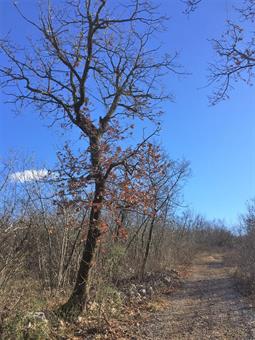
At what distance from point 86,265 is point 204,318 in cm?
365

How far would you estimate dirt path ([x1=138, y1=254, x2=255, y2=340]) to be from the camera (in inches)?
415

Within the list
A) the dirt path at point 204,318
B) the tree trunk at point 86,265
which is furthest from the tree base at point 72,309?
the dirt path at point 204,318

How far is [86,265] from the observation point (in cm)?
1177

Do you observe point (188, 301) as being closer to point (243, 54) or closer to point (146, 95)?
point (146, 95)

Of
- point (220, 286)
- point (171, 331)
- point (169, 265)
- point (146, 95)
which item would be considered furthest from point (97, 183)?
point (169, 265)

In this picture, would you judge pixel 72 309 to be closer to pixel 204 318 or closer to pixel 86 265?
pixel 86 265

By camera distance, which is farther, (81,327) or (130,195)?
(130,195)

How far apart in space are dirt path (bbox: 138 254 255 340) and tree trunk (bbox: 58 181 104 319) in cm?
169

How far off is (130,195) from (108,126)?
1.95 m

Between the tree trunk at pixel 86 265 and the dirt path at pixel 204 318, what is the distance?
1.69 m

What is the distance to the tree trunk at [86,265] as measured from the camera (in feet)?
36.8

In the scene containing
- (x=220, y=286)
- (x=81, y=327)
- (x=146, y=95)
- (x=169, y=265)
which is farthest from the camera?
(x=169, y=265)

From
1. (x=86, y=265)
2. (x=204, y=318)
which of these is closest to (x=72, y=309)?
(x=86, y=265)

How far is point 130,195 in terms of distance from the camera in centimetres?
1166
